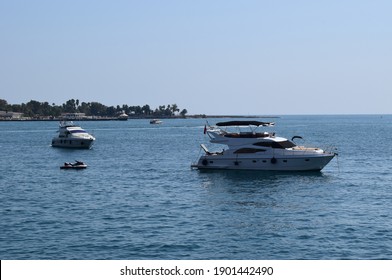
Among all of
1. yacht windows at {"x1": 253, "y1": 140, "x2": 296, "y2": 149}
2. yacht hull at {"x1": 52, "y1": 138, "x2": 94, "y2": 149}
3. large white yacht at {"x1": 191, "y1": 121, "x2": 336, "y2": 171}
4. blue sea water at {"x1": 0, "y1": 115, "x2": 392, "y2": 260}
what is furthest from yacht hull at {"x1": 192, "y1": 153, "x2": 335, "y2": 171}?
yacht hull at {"x1": 52, "y1": 138, "x2": 94, "y2": 149}

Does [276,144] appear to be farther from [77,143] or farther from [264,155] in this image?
[77,143]

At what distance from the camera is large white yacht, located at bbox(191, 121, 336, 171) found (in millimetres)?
72988

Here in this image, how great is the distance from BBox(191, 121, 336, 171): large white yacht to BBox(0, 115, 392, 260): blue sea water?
134 cm

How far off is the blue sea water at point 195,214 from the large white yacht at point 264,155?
4.39ft

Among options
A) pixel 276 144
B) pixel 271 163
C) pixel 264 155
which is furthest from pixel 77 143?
pixel 276 144

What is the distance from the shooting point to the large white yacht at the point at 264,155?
239ft

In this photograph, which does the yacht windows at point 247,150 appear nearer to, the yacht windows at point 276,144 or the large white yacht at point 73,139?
the yacht windows at point 276,144

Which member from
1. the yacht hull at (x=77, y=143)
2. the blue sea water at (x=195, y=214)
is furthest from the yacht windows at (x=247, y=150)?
the yacht hull at (x=77, y=143)

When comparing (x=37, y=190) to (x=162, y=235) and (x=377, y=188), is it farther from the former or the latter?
(x=377, y=188)

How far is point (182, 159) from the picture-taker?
101000 mm

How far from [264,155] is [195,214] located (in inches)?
1122

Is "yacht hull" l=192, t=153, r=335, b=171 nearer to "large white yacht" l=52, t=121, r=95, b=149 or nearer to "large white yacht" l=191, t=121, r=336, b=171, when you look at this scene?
"large white yacht" l=191, t=121, r=336, b=171

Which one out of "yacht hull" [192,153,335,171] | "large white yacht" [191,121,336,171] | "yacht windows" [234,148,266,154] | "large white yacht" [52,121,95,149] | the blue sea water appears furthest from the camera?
"large white yacht" [52,121,95,149]
